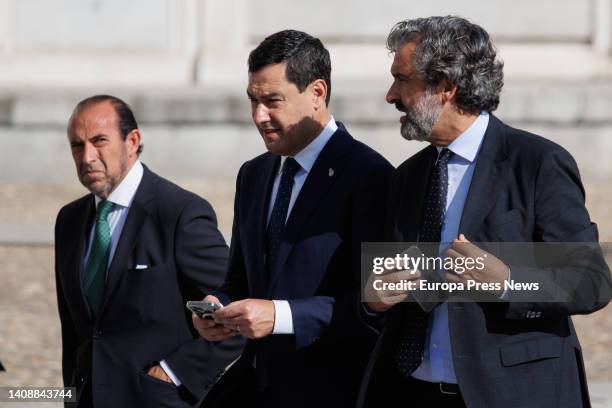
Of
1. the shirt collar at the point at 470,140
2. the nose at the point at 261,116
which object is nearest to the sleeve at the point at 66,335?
the nose at the point at 261,116

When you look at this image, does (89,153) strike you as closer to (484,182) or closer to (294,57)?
(294,57)

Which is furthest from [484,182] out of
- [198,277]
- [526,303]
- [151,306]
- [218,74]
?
[218,74]

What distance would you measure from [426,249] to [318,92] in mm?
Result: 684

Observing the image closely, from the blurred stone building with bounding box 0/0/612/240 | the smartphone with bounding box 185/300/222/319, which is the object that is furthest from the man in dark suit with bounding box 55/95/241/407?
the blurred stone building with bounding box 0/0/612/240

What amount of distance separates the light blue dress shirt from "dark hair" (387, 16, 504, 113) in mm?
80

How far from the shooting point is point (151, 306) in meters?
4.59

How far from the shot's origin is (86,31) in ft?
48.6

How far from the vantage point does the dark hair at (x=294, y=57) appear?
4.03m

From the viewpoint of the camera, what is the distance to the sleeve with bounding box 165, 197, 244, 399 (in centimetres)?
458

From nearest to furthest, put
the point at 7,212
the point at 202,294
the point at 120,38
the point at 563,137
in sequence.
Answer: the point at 202,294, the point at 7,212, the point at 563,137, the point at 120,38

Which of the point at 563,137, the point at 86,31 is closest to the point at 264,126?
the point at 563,137

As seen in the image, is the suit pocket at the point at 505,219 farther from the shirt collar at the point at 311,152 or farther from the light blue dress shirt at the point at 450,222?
the shirt collar at the point at 311,152

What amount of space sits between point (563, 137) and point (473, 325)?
1056cm

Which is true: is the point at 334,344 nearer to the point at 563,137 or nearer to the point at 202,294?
the point at 202,294
